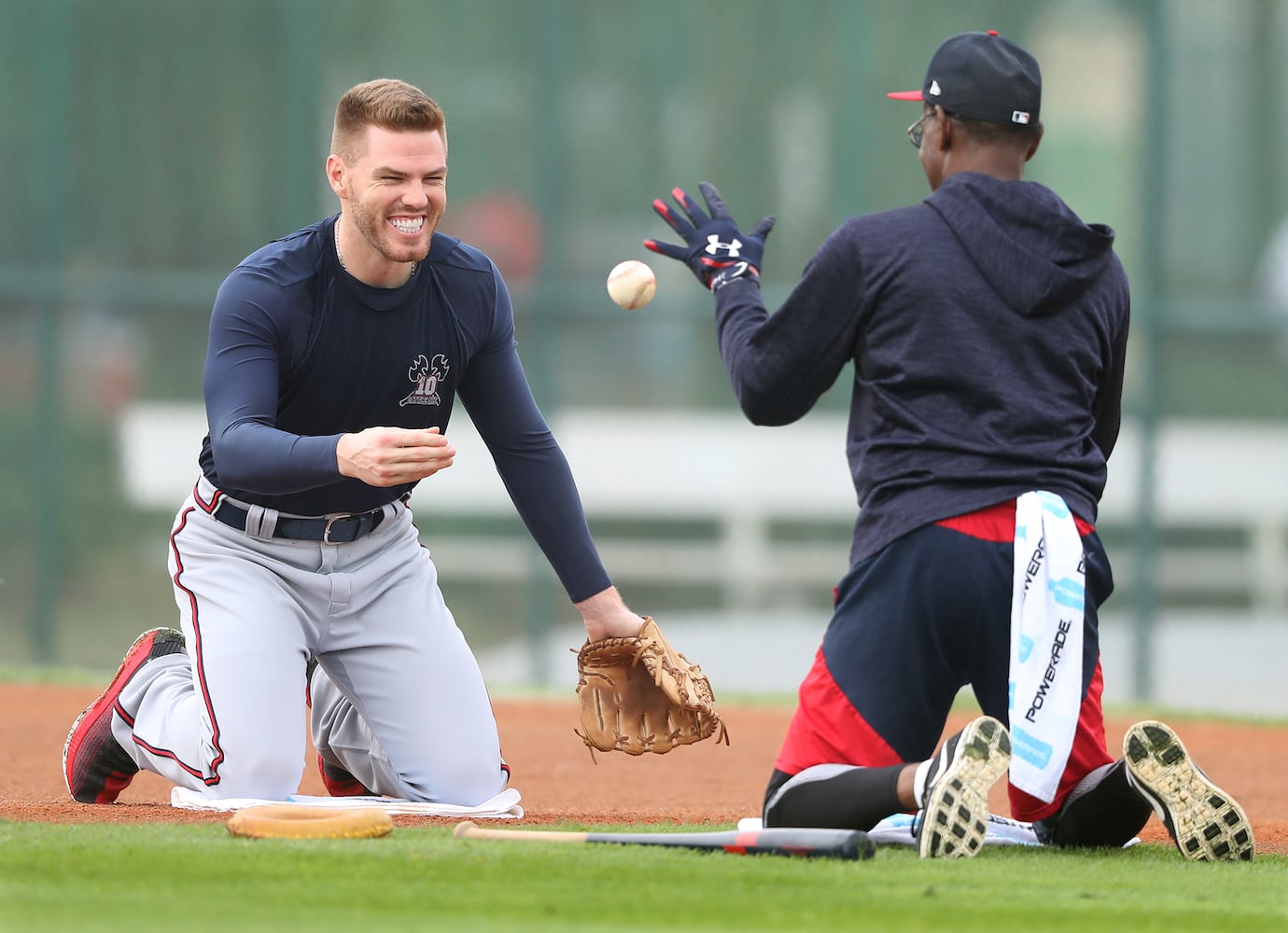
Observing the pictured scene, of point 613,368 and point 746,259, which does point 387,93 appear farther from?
point 613,368

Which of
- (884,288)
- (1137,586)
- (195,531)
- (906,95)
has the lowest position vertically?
(1137,586)

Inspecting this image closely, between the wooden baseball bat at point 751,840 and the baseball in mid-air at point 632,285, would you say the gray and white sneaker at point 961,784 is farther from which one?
the baseball in mid-air at point 632,285

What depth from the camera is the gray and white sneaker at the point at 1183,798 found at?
12.2 ft

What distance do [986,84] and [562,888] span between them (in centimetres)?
191

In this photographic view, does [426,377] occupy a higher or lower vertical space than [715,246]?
lower

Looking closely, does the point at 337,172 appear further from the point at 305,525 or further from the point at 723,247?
the point at 723,247

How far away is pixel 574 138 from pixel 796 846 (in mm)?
7132

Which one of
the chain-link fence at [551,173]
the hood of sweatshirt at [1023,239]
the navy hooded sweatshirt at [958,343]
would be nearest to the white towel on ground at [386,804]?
the navy hooded sweatshirt at [958,343]

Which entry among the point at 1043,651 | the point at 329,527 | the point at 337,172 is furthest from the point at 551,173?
the point at 1043,651

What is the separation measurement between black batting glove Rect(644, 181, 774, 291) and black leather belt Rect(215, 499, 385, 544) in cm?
109

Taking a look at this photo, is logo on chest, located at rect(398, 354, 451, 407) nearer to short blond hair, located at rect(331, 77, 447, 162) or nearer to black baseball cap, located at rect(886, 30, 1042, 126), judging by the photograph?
short blond hair, located at rect(331, 77, 447, 162)

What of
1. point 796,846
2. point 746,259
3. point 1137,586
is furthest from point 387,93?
point 1137,586

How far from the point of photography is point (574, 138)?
10.2 metres

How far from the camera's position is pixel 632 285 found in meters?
4.89
